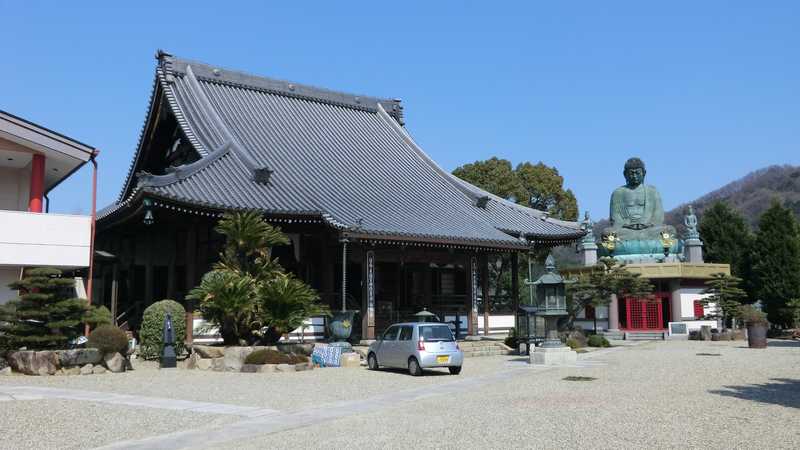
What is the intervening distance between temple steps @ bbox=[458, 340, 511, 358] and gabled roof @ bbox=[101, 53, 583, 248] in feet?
12.6

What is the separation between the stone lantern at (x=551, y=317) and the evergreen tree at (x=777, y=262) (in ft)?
87.1

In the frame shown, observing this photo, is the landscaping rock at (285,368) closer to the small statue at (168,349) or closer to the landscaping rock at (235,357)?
the landscaping rock at (235,357)

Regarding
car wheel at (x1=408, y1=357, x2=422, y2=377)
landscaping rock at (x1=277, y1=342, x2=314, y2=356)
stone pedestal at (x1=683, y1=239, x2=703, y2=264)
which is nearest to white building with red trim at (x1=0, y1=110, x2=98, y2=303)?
landscaping rock at (x1=277, y1=342, x2=314, y2=356)

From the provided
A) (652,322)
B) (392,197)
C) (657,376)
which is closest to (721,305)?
(652,322)

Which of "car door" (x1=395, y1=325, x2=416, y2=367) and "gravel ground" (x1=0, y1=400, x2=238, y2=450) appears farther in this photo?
Answer: "car door" (x1=395, y1=325, x2=416, y2=367)

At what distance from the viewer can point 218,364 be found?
20031 mm

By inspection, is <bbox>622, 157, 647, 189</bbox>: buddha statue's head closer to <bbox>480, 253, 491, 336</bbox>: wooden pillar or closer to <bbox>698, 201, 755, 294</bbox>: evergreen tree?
<bbox>698, 201, 755, 294</bbox>: evergreen tree

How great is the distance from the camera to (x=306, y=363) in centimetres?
2019

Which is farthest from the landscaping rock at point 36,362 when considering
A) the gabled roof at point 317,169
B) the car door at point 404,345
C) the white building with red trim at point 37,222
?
the car door at point 404,345

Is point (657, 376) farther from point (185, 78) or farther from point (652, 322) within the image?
point (652, 322)

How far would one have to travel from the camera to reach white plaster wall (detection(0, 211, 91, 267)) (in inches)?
795

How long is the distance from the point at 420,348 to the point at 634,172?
122 ft

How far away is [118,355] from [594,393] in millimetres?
12611

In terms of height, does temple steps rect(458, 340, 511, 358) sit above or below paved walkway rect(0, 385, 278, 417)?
above
